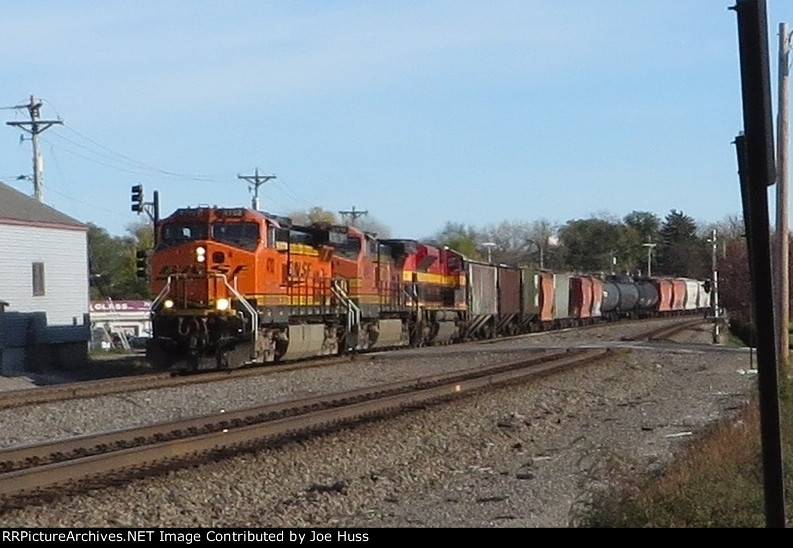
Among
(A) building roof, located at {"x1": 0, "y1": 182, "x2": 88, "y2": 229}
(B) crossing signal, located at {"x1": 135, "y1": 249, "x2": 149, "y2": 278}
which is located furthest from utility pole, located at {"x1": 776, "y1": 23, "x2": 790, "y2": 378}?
(A) building roof, located at {"x1": 0, "y1": 182, "x2": 88, "y2": 229}

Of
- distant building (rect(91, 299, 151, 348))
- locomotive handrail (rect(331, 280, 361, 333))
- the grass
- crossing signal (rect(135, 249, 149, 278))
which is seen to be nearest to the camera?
the grass

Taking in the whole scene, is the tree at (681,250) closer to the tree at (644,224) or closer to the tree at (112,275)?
the tree at (644,224)

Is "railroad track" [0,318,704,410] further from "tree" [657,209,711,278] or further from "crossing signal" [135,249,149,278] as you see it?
"tree" [657,209,711,278]

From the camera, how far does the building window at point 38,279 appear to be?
38.1 m

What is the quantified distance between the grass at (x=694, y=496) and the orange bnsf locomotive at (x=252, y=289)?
50.3 ft

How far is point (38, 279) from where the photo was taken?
1507 inches

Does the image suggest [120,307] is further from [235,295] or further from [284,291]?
[235,295]

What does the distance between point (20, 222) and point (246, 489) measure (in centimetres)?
2905

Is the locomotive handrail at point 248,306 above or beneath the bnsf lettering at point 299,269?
beneath

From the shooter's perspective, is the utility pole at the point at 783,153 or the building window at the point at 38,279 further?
the building window at the point at 38,279

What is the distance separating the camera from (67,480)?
10.2 metres

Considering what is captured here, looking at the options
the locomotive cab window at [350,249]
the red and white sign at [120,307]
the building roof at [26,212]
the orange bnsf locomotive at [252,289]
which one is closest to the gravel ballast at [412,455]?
the orange bnsf locomotive at [252,289]

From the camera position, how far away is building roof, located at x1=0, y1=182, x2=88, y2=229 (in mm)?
37250

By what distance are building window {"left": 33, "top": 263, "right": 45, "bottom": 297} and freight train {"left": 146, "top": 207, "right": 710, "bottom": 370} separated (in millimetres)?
11333
